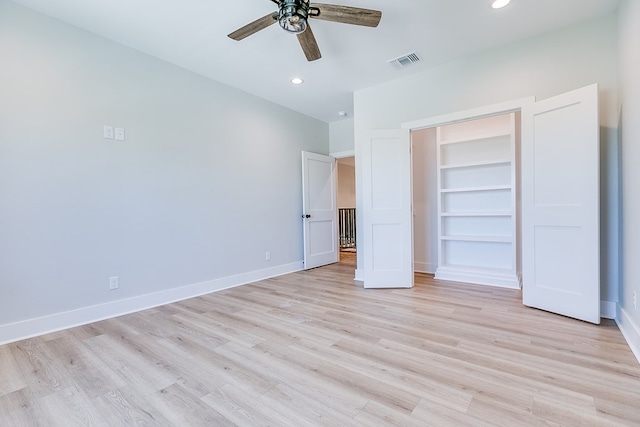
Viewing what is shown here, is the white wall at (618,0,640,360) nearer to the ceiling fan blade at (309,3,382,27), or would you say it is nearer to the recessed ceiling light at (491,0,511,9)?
the recessed ceiling light at (491,0,511,9)

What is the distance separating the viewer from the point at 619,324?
246 centimetres

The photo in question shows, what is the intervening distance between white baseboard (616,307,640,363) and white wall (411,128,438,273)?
2.30m

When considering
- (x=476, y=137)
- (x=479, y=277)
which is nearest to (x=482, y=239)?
(x=479, y=277)

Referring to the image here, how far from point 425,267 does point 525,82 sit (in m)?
2.85

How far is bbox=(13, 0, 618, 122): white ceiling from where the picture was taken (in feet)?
8.20

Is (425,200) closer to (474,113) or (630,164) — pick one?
(474,113)

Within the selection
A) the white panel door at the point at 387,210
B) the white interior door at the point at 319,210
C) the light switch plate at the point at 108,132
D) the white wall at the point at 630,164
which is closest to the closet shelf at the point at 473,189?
the white panel door at the point at 387,210

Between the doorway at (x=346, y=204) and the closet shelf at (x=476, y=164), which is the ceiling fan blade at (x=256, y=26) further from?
the doorway at (x=346, y=204)

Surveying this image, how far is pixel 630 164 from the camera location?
2.23 meters

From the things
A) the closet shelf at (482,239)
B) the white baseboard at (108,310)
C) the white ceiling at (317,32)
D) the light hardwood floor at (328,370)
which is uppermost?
the white ceiling at (317,32)

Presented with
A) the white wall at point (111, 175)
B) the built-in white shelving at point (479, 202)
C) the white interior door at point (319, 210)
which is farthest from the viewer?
the white interior door at point (319, 210)

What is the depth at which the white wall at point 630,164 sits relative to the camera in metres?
2.06

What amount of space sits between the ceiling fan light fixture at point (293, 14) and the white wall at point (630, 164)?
231cm

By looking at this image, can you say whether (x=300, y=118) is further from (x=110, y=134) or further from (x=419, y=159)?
(x=110, y=134)
